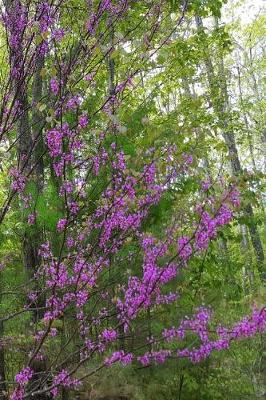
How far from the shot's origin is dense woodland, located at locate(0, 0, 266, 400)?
2.69 metres

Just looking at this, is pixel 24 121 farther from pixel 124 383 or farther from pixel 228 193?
pixel 124 383

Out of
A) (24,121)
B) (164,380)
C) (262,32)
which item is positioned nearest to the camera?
(24,121)

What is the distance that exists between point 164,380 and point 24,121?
4608 mm

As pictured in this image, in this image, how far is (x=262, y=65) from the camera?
67.6 feet

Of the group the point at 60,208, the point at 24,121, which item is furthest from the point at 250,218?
the point at 24,121

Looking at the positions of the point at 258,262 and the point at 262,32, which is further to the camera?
the point at 262,32

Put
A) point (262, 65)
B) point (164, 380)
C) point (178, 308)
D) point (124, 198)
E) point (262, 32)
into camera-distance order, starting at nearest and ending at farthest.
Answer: point (124, 198)
point (178, 308)
point (164, 380)
point (262, 65)
point (262, 32)

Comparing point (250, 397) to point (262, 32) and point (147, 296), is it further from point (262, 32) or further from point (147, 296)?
point (262, 32)

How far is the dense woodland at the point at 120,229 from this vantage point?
269 cm

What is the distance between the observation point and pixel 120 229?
330cm

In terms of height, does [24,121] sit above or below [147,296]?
above

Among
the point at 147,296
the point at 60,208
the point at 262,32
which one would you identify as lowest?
the point at 147,296

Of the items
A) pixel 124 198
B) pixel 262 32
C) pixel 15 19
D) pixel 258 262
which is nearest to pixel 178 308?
pixel 124 198

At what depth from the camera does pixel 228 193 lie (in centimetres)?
243
